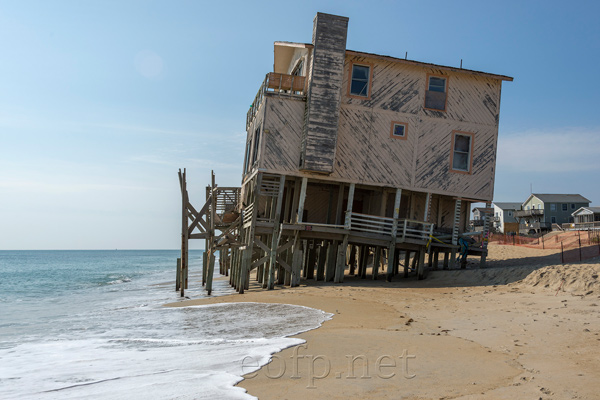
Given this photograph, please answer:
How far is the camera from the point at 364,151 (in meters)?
23.9

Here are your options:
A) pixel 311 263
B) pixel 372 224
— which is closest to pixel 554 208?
pixel 311 263

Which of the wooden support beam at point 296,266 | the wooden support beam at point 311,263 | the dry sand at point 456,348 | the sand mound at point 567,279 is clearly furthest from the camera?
the wooden support beam at point 311,263

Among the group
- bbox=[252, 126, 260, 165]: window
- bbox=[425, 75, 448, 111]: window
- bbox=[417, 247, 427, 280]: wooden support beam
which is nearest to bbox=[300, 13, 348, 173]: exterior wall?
bbox=[252, 126, 260, 165]: window

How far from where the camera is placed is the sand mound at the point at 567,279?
14812mm

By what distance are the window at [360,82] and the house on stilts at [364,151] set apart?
0.05 metres

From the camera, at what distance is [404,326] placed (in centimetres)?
1149

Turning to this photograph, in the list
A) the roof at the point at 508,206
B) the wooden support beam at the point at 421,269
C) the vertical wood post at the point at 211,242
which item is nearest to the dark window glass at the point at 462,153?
the wooden support beam at the point at 421,269

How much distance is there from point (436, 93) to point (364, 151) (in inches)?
179

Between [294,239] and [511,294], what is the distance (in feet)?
32.6

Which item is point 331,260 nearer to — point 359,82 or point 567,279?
point 359,82

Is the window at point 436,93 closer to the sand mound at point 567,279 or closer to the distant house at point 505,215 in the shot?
the sand mound at point 567,279

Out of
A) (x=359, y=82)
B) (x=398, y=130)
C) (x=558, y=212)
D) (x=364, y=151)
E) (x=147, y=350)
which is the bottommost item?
(x=147, y=350)

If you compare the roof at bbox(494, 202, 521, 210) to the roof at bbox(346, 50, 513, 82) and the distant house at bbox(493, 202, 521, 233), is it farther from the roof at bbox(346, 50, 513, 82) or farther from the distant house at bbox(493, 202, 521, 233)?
the roof at bbox(346, 50, 513, 82)

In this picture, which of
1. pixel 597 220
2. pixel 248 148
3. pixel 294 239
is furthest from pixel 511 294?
pixel 597 220
